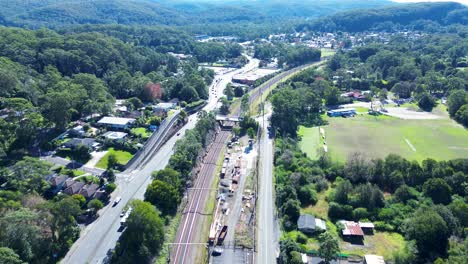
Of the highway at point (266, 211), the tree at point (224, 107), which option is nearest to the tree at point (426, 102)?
the highway at point (266, 211)

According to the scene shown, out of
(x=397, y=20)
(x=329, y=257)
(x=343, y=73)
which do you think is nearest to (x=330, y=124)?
(x=343, y=73)

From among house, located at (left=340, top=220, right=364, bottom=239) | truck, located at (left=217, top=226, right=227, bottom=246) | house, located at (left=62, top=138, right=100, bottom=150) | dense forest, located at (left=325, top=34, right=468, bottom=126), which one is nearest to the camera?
truck, located at (left=217, top=226, right=227, bottom=246)

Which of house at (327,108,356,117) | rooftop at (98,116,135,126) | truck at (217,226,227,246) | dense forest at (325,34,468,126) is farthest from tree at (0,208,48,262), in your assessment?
dense forest at (325,34,468,126)

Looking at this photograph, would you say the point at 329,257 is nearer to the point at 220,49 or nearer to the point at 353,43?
the point at 220,49

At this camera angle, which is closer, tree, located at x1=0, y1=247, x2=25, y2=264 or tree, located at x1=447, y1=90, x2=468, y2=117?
tree, located at x1=0, y1=247, x2=25, y2=264

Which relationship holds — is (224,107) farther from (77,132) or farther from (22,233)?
(22,233)

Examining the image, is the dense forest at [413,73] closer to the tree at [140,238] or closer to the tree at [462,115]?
the tree at [462,115]

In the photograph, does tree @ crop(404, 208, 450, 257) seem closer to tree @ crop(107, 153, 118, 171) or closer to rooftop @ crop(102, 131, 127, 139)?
tree @ crop(107, 153, 118, 171)

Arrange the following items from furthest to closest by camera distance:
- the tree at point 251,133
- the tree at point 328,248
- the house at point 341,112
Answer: the house at point 341,112 < the tree at point 251,133 < the tree at point 328,248
